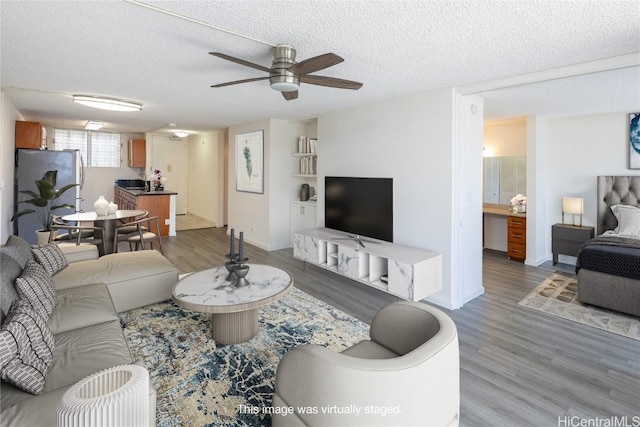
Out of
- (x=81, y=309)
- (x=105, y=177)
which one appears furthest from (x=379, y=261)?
(x=105, y=177)

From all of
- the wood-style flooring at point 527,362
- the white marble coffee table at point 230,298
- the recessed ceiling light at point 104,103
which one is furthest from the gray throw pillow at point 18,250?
the wood-style flooring at point 527,362

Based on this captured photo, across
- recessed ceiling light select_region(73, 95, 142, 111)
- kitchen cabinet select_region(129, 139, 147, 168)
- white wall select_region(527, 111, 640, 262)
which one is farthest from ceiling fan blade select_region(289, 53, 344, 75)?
kitchen cabinet select_region(129, 139, 147, 168)

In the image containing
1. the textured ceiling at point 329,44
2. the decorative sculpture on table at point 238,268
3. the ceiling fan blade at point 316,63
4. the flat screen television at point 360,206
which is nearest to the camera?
the textured ceiling at point 329,44

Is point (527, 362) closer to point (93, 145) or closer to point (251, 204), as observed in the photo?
point (251, 204)

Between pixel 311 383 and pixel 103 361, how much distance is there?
3.93ft

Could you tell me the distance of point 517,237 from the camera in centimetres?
504

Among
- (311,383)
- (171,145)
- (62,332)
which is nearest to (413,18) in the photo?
(311,383)

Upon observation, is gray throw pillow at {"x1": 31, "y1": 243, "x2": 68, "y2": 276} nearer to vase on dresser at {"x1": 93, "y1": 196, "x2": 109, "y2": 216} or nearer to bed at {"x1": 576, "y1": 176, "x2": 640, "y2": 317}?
vase on dresser at {"x1": 93, "y1": 196, "x2": 109, "y2": 216}

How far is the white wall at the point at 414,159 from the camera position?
339 cm

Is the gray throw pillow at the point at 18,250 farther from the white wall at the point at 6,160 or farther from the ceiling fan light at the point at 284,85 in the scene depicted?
the ceiling fan light at the point at 284,85

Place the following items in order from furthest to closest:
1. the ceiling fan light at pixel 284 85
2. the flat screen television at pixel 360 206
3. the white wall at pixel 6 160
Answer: the white wall at pixel 6 160 → the flat screen television at pixel 360 206 → the ceiling fan light at pixel 284 85

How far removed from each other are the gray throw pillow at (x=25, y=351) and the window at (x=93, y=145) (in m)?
7.49

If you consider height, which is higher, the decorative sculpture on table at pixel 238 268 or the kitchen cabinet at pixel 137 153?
the kitchen cabinet at pixel 137 153

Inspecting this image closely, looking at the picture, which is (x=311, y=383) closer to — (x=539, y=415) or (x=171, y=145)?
(x=539, y=415)
